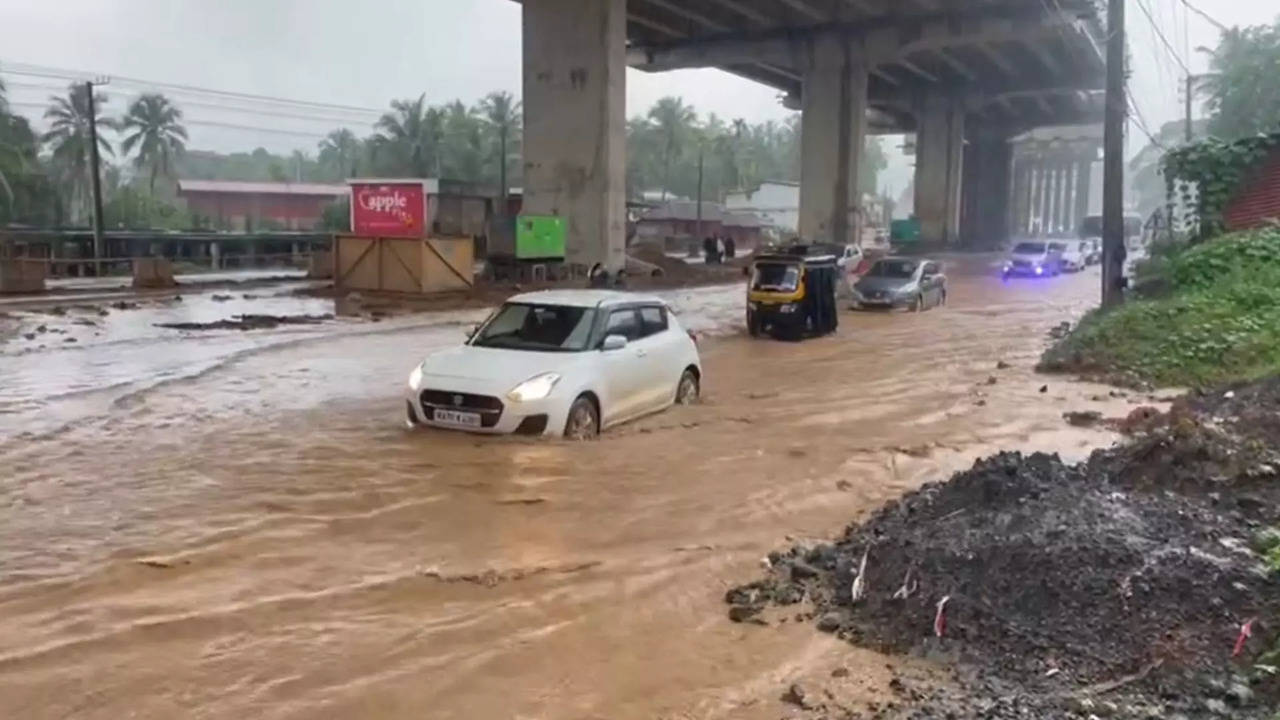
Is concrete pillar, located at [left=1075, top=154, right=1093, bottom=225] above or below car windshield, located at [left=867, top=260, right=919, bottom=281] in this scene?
above

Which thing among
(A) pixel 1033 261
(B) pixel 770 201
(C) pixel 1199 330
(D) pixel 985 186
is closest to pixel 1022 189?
(B) pixel 770 201

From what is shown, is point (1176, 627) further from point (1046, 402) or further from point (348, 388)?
point (348, 388)

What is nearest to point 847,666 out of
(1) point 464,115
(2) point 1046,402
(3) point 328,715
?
(3) point 328,715

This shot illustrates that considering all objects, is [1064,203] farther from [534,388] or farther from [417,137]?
→ [534,388]

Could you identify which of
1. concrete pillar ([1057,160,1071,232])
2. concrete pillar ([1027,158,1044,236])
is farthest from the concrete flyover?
concrete pillar ([1057,160,1071,232])

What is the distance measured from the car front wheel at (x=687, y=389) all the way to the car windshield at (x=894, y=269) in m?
17.4

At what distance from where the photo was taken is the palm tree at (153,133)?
75.9 meters

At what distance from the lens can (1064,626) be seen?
502cm

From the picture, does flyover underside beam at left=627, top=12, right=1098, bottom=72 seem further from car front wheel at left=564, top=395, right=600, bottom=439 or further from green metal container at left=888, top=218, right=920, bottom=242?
car front wheel at left=564, top=395, right=600, bottom=439

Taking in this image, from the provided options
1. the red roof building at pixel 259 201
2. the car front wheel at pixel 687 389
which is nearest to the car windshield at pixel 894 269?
the car front wheel at pixel 687 389

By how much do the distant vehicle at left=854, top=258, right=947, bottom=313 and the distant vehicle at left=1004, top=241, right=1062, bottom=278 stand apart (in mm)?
15486

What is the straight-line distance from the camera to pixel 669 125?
104 metres

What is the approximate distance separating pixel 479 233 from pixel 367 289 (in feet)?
46.6

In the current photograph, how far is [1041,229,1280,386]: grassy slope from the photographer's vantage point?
14578mm
